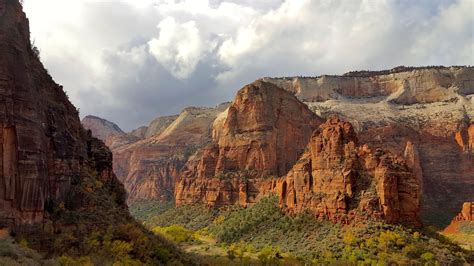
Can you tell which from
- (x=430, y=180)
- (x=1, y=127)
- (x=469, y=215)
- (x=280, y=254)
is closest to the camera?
(x=1, y=127)

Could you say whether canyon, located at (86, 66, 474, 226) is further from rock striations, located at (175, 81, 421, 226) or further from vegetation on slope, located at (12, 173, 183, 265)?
vegetation on slope, located at (12, 173, 183, 265)

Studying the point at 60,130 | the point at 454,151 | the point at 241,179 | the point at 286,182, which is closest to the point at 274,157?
the point at 241,179

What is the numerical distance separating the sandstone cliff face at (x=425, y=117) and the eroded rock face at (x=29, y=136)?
8346 centimetres

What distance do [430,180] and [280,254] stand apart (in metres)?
73.5

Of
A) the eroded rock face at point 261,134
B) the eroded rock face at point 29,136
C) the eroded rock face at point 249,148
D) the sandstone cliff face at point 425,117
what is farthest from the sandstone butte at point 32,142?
the sandstone cliff face at point 425,117

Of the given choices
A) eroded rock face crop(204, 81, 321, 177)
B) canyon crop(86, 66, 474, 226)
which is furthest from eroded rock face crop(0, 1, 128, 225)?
eroded rock face crop(204, 81, 321, 177)

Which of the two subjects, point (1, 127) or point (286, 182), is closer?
point (1, 127)

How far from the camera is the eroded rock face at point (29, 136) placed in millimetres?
34375

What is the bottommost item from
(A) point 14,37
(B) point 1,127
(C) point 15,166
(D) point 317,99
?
(C) point 15,166

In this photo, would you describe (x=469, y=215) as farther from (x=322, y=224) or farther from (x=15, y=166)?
(x=15, y=166)

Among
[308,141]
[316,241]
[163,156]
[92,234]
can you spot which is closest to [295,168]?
[316,241]

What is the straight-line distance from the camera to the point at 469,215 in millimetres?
101750

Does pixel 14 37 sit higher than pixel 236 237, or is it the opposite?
pixel 14 37

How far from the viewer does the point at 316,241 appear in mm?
67188
